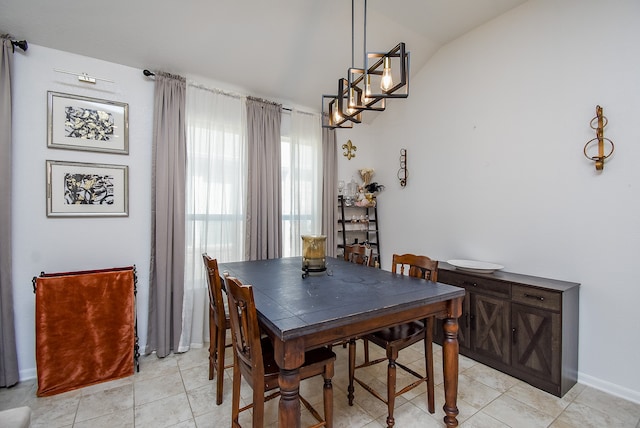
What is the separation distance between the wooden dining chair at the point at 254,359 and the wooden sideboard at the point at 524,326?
1.66 metres

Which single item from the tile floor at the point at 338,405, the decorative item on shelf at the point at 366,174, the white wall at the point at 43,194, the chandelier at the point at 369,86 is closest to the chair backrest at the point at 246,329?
the tile floor at the point at 338,405

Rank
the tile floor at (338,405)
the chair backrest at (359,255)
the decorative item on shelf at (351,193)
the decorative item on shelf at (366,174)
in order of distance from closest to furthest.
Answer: the tile floor at (338,405) → the chair backrest at (359,255) → the decorative item on shelf at (351,193) → the decorative item on shelf at (366,174)

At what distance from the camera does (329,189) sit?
3.83m

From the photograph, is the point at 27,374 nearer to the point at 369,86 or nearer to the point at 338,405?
the point at 338,405

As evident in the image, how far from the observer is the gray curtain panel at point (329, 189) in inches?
149

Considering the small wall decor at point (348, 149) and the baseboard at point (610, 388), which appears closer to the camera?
the baseboard at point (610, 388)

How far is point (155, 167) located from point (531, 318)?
3438mm

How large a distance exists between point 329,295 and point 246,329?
1.59 ft

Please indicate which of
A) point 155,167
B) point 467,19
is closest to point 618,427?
point 467,19

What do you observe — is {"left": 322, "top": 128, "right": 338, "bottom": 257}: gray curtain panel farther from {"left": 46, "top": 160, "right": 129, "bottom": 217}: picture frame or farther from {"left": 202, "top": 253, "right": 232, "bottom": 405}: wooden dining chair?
{"left": 46, "top": 160, "right": 129, "bottom": 217}: picture frame

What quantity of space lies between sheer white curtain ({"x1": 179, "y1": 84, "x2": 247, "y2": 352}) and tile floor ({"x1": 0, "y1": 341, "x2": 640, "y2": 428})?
698mm

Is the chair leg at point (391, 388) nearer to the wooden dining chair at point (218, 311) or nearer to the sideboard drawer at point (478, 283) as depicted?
the wooden dining chair at point (218, 311)

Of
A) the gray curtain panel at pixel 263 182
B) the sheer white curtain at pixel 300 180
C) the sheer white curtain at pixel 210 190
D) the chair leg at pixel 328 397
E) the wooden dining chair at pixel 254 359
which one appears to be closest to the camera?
the wooden dining chair at pixel 254 359

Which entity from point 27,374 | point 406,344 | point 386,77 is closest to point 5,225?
point 27,374
